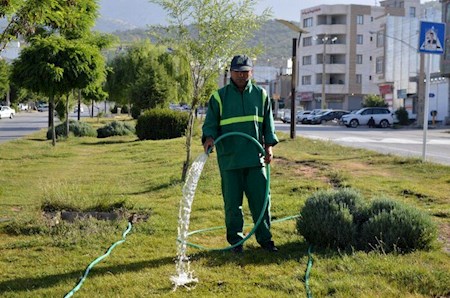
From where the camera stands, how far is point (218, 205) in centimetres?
902

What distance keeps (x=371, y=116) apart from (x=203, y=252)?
4110 cm

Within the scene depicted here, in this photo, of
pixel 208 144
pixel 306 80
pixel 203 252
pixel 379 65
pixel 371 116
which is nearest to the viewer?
pixel 208 144

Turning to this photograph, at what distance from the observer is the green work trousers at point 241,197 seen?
608 centimetres

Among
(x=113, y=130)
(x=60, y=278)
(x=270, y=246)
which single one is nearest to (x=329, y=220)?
(x=270, y=246)

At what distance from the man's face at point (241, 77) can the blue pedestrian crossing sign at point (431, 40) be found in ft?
30.6

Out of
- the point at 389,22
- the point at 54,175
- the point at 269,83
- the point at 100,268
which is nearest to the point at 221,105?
the point at 100,268

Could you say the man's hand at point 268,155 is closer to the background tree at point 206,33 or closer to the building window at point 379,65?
the background tree at point 206,33

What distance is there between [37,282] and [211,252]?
5.58ft

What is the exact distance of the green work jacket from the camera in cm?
601

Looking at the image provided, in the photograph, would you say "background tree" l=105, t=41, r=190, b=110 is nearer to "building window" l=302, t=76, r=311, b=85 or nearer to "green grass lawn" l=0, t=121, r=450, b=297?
"green grass lawn" l=0, t=121, r=450, b=297

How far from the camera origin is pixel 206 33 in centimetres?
1209

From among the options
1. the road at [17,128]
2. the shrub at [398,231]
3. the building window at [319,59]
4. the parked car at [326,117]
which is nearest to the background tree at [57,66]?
the road at [17,128]

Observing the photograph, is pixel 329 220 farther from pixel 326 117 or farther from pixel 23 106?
pixel 23 106

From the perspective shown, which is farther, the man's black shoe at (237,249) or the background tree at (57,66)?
the background tree at (57,66)
